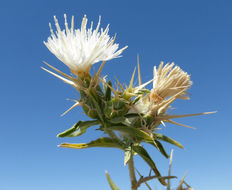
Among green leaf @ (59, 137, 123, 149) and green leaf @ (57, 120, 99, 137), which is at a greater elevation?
green leaf @ (57, 120, 99, 137)

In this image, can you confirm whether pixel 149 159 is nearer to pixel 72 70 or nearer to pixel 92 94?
pixel 92 94

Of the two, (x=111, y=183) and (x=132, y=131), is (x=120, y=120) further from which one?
(x=111, y=183)

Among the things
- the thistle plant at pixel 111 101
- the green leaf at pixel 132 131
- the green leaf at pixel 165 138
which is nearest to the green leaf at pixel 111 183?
the thistle plant at pixel 111 101

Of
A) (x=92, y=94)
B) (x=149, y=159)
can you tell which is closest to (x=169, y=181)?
(x=149, y=159)

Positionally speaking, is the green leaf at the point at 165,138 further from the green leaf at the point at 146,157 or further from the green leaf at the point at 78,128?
the green leaf at the point at 78,128

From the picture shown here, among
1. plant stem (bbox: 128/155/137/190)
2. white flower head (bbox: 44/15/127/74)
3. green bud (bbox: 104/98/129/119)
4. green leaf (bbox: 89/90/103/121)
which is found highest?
white flower head (bbox: 44/15/127/74)

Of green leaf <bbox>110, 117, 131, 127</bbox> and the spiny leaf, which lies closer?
green leaf <bbox>110, 117, 131, 127</bbox>

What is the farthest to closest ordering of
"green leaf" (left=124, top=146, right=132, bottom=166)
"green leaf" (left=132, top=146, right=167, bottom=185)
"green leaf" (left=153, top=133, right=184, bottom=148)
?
"green leaf" (left=153, top=133, right=184, bottom=148) < "green leaf" (left=132, top=146, right=167, bottom=185) < "green leaf" (left=124, top=146, right=132, bottom=166)

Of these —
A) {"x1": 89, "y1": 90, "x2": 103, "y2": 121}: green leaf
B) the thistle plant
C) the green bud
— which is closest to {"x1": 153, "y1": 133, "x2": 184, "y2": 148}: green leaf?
the thistle plant

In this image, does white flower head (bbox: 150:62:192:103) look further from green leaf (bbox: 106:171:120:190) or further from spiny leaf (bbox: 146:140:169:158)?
green leaf (bbox: 106:171:120:190)
